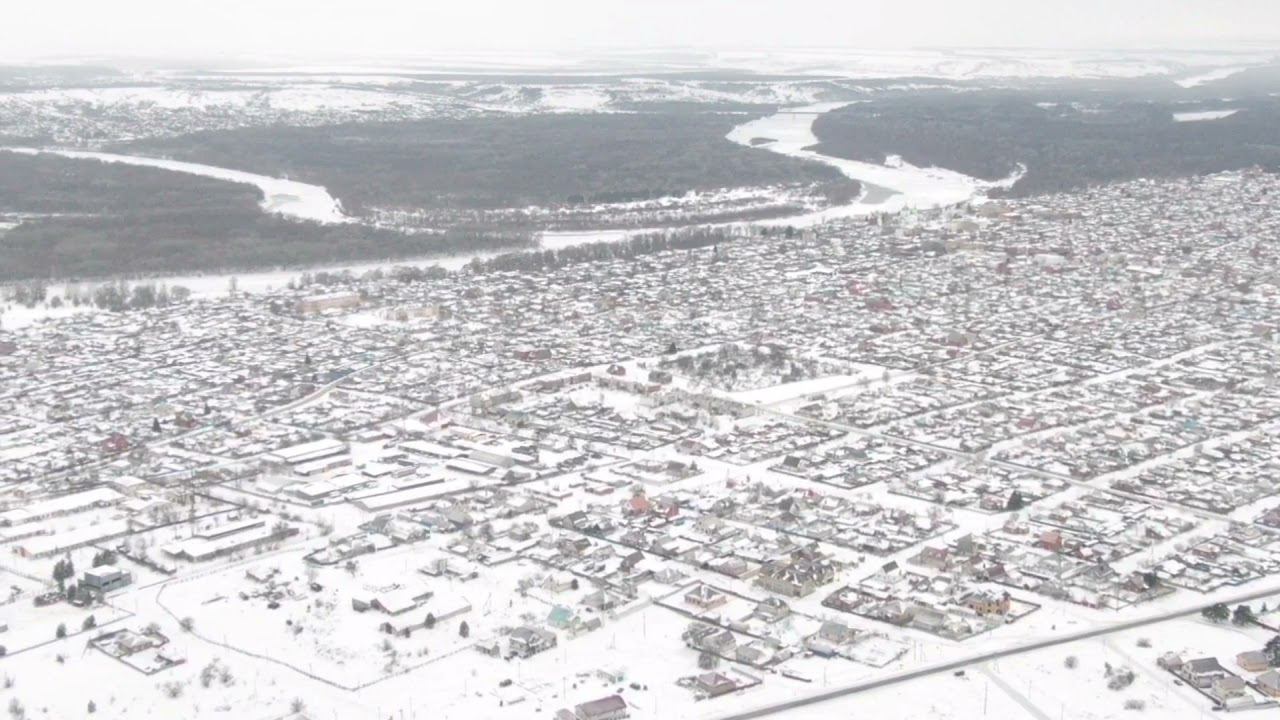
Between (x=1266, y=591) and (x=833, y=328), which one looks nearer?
(x=1266, y=591)

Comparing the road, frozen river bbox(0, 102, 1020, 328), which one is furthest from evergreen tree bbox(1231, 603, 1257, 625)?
frozen river bbox(0, 102, 1020, 328)

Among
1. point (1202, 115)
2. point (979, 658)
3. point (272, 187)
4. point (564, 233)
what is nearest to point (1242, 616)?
point (979, 658)

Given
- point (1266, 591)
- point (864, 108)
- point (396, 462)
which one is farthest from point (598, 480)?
point (864, 108)

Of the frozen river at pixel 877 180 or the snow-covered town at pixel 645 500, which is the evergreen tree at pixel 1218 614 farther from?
the frozen river at pixel 877 180

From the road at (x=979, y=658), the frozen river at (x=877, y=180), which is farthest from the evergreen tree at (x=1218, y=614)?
the frozen river at (x=877, y=180)

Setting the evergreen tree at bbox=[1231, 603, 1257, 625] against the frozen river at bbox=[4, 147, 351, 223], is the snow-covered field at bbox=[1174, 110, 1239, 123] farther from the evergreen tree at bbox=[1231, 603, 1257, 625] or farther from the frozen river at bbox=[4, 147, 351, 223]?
the evergreen tree at bbox=[1231, 603, 1257, 625]

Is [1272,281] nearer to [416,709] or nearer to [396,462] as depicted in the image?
[396,462]

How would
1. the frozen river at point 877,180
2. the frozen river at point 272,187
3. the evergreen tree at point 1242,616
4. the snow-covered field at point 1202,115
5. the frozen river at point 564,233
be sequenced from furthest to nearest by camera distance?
the snow-covered field at point 1202,115 < the frozen river at point 877,180 < the frozen river at point 272,187 < the frozen river at point 564,233 < the evergreen tree at point 1242,616
